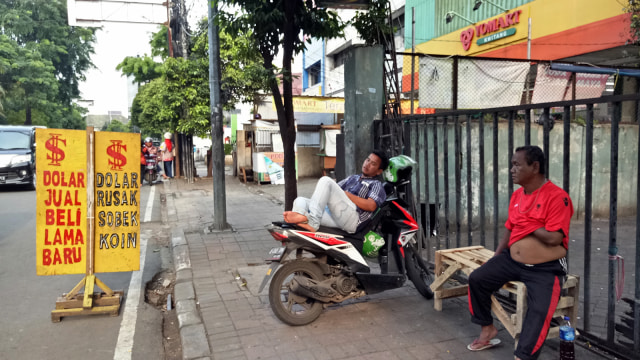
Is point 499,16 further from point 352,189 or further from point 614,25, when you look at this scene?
point 352,189

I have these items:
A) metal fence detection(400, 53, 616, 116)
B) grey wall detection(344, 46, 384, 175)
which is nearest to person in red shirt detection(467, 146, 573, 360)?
grey wall detection(344, 46, 384, 175)

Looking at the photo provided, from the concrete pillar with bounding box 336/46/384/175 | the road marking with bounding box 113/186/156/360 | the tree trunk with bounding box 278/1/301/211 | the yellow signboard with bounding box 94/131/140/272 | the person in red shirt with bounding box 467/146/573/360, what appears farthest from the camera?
the tree trunk with bounding box 278/1/301/211

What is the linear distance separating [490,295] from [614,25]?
10.7m

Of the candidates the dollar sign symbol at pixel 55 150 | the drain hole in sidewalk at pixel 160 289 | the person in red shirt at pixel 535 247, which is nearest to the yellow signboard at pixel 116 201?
the dollar sign symbol at pixel 55 150

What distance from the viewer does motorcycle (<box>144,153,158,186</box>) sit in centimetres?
1570

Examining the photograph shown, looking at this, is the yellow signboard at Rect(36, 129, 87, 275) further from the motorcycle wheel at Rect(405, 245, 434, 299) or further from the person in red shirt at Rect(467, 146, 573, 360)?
the person in red shirt at Rect(467, 146, 573, 360)

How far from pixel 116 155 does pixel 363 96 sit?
10.1 ft

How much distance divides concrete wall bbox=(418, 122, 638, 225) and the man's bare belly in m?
4.41

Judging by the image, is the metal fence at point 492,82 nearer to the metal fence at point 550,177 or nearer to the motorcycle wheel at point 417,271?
the metal fence at point 550,177

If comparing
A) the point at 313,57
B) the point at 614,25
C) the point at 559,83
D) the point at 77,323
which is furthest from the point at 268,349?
the point at 313,57

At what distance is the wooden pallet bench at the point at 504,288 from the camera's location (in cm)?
317

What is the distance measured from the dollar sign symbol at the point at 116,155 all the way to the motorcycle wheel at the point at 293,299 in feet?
6.93

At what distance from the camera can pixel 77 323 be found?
4324mm

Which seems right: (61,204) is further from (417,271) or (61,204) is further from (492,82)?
(492,82)
